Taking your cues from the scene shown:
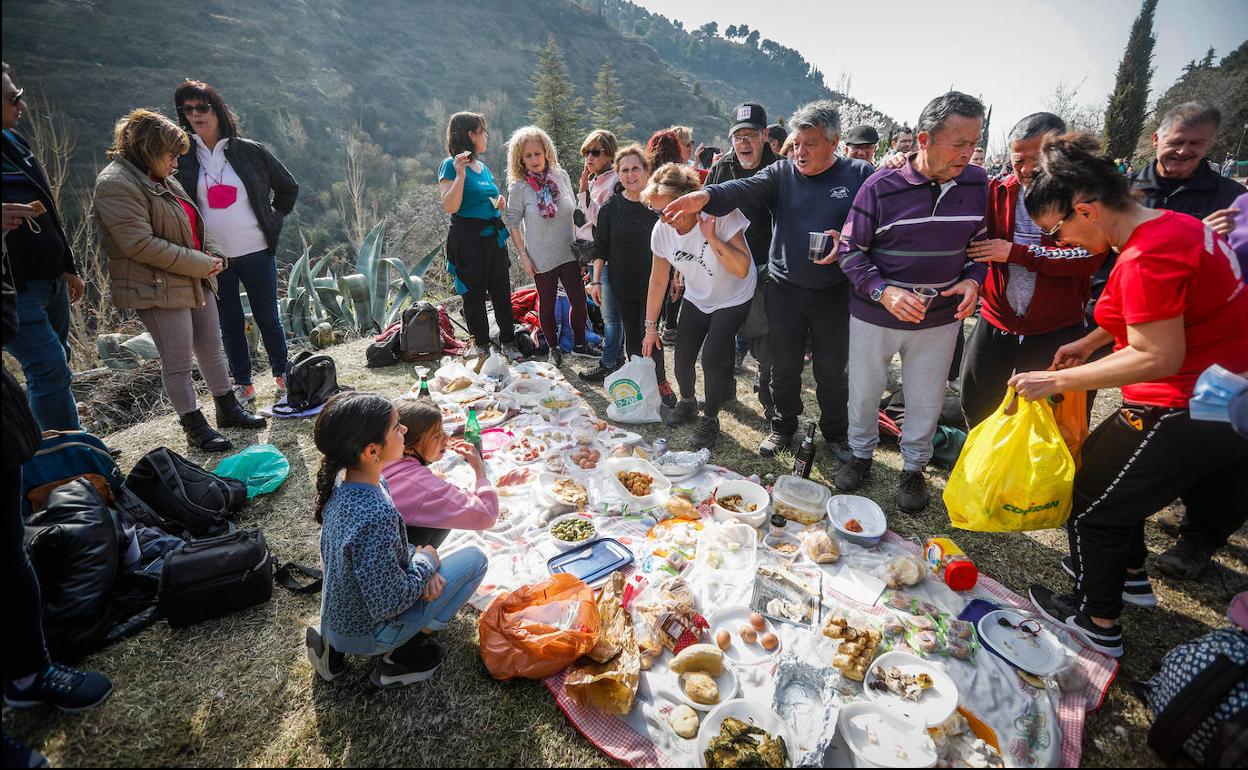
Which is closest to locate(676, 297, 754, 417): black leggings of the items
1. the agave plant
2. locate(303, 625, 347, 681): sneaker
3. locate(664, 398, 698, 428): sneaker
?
locate(664, 398, 698, 428): sneaker

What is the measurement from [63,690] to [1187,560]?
16.3 ft

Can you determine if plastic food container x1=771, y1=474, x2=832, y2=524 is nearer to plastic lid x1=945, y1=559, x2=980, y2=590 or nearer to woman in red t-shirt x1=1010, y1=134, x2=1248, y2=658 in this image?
plastic lid x1=945, y1=559, x2=980, y2=590

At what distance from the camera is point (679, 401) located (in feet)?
14.9

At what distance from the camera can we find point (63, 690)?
198 cm

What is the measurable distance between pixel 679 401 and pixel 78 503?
3.64m

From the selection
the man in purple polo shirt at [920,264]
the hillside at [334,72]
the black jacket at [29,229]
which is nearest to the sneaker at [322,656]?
the black jacket at [29,229]

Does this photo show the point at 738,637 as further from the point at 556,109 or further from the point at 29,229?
the point at 556,109

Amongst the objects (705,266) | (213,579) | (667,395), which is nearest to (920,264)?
(705,266)

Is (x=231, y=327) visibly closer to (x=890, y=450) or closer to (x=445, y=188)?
(x=445, y=188)

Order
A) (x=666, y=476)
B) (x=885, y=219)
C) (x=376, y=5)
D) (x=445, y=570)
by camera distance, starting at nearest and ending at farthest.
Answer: (x=445, y=570), (x=885, y=219), (x=666, y=476), (x=376, y=5)

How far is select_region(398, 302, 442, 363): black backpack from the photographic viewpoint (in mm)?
5586

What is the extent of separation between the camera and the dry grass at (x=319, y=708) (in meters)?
1.91

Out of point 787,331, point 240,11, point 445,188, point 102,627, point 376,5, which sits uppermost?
point 376,5

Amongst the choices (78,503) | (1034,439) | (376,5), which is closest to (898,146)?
(1034,439)
